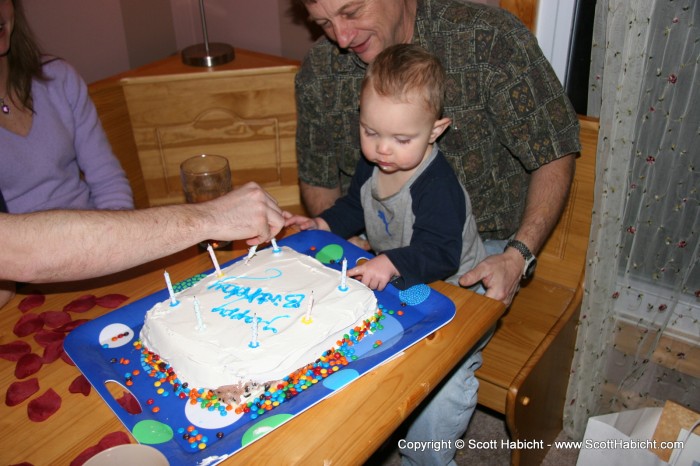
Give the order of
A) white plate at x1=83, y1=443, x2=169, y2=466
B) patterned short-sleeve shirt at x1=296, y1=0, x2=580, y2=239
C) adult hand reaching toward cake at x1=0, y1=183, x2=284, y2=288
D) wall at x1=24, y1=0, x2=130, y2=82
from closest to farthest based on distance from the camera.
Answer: white plate at x1=83, y1=443, x2=169, y2=466 → adult hand reaching toward cake at x1=0, y1=183, x2=284, y2=288 → patterned short-sleeve shirt at x1=296, y1=0, x2=580, y2=239 → wall at x1=24, y1=0, x2=130, y2=82

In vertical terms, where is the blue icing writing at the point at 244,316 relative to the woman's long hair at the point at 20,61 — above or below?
below

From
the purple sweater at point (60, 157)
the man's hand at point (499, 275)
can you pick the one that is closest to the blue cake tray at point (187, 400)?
the man's hand at point (499, 275)

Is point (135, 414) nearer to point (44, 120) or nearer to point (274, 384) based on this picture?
point (274, 384)

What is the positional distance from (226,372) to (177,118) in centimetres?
171

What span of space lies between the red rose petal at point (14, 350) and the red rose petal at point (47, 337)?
2 cm

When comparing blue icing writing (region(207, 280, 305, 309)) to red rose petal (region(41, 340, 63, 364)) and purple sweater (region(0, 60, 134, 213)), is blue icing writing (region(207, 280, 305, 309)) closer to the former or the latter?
red rose petal (region(41, 340, 63, 364))

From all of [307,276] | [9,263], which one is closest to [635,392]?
[307,276]

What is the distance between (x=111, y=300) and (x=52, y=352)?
0.18 metres

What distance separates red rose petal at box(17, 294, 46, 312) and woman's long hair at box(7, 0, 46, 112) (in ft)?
2.25

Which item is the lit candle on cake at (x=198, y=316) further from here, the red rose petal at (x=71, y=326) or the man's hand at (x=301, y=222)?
the man's hand at (x=301, y=222)

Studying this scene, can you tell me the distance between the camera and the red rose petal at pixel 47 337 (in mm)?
1166

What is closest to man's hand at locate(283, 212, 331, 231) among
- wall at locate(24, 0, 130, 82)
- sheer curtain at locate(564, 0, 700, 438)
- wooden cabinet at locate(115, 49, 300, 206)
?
sheer curtain at locate(564, 0, 700, 438)

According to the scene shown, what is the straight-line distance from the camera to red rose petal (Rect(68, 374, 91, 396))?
1.05 meters

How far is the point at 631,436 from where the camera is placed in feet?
5.81
